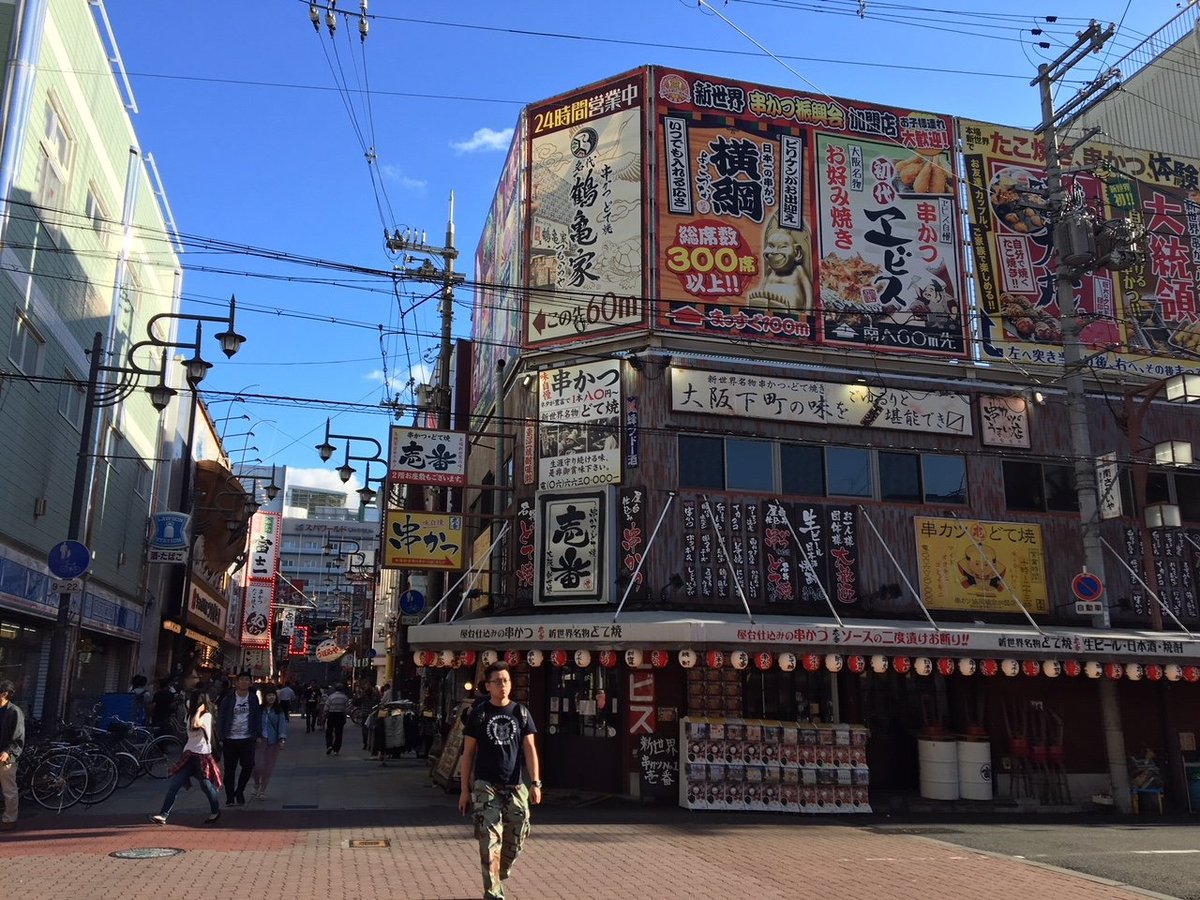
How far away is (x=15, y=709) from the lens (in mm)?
10938

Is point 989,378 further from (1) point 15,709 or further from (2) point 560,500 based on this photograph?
(1) point 15,709

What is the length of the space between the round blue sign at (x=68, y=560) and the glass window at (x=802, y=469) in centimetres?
1127

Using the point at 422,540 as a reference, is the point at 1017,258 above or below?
above

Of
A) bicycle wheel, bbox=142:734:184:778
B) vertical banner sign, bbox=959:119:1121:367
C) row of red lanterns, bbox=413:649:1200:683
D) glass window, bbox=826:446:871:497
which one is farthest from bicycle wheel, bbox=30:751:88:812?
vertical banner sign, bbox=959:119:1121:367

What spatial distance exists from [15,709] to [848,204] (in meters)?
15.7

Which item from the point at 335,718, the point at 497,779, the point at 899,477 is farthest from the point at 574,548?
the point at 335,718

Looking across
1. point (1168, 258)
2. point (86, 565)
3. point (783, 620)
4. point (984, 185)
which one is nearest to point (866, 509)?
point (783, 620)

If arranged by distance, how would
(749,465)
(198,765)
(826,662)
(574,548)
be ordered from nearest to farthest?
(198,765)
(826,662)
(574,548)
(749,465)

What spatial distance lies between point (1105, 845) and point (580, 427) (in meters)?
9.87

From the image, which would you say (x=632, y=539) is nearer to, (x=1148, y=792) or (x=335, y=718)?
(x=1148, y=792)

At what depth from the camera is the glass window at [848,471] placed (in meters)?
17.1

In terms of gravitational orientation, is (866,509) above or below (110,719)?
above

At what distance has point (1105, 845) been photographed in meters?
11.8

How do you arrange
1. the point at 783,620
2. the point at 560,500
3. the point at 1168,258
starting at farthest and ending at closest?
the point at 1168,258 < the point at 560,500 < the point at 783,620
